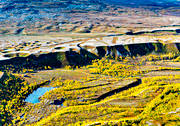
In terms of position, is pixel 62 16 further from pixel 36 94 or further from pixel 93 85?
pixel 36 94

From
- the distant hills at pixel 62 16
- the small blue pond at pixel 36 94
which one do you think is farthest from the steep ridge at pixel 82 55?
the distant hills at pixel 62 16

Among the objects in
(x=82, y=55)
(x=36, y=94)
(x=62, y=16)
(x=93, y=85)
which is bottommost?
(x=36, y=94)

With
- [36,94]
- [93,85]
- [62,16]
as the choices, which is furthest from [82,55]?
[62,16]

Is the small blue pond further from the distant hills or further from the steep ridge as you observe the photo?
the distant hills

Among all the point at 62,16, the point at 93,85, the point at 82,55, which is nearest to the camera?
Result: the point at 93,85

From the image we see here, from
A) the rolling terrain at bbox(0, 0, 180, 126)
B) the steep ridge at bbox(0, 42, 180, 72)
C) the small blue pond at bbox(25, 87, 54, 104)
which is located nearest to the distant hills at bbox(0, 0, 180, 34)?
the steep ridge at bbox(0, 42, 180, 72)

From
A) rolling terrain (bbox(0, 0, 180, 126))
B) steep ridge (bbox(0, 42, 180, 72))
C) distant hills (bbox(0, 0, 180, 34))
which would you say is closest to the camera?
rolling terrain (bbox(0, 0, 180, 126))

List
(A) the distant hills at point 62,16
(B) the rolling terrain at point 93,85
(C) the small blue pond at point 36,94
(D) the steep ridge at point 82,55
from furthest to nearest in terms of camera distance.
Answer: (A) the distant hills at point 62,16 < (D) the steep ridge at point 82,55 < (C) the small blue pond at point 36,94 < (B) the rolling terrain at point 93,85

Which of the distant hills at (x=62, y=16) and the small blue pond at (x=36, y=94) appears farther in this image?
the distant hills at (x=62, y=16)

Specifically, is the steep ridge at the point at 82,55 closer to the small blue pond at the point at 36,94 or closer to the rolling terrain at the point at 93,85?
the rolling terrain at the point at 93,85
